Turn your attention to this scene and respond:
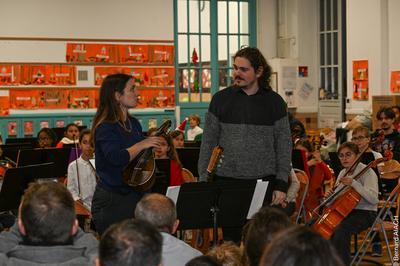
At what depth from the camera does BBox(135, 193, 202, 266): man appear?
156 inches

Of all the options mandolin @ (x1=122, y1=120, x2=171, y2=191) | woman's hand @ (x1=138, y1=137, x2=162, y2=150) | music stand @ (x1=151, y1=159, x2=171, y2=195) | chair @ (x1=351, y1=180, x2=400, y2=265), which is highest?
woman's hand @ (x1=138, y1=137, x2=162, y2=150)

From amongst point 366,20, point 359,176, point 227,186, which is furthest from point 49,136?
point 366,20

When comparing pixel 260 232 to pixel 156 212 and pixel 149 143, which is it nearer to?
pixel 156 212

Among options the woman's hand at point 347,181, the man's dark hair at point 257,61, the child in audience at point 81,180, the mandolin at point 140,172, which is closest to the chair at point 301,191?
the woman's hand at point 347,181

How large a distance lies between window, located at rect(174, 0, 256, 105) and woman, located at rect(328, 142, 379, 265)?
8802mm

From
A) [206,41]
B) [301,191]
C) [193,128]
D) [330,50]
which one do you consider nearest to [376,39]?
[330,50]

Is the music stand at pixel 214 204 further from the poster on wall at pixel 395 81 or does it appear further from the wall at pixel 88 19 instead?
the wall at pixel 88 19

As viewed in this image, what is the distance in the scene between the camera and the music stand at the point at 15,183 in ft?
20.1

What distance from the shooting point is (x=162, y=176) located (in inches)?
254

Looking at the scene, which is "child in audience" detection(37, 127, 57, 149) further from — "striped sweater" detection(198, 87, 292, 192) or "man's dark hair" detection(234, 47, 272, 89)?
"man's dark hair" detection(234, 47, 272, 89)

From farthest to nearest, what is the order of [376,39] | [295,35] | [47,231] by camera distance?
[295,35] → [376,39] → [47,231]

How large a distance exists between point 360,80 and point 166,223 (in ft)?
34.8

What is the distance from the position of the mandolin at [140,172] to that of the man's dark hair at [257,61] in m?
0.85

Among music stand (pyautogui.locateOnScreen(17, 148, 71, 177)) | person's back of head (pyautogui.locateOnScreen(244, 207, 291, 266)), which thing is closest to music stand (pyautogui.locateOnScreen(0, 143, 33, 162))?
music stand (pyautogui.locateOnScreen(17, 148, 71, 177))
